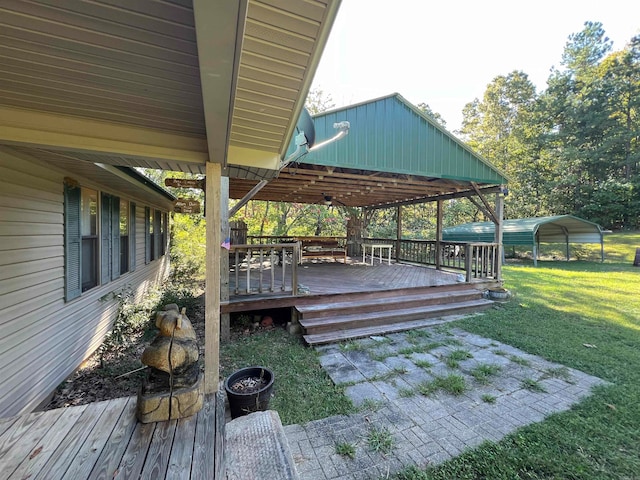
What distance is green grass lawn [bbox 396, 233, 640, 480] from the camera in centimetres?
187

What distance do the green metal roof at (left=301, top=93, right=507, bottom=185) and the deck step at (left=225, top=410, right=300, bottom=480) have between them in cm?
411

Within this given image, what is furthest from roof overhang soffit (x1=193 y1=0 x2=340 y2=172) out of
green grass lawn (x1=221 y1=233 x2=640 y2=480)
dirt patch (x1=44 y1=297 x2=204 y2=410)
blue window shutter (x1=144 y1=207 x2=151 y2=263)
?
blue window shutter (x1=144 y1=207 x2=151 y2=263)

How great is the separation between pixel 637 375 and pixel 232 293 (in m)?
5.38

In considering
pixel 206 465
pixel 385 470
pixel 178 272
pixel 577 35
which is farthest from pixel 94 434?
pixel 577 35

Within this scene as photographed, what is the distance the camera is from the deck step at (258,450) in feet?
4.87

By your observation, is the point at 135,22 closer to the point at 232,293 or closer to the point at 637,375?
the point at 232,293

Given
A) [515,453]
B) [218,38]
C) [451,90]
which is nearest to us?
[218,38]

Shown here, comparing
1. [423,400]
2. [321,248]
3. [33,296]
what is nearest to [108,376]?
[33,296]

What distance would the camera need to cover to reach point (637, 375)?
308cm

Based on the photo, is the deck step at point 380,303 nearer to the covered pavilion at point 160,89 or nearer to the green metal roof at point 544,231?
the covered pavilion at point 160,89

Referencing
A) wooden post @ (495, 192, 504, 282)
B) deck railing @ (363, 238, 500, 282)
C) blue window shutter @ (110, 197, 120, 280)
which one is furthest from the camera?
wooden post @ (495, 192, 504, 282)

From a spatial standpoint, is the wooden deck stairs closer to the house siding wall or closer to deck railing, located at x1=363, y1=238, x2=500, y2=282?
deck railing, located at x1=363, y1=238, x2=500, y2=282

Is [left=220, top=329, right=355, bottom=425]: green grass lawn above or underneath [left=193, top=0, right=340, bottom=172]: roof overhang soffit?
underneath

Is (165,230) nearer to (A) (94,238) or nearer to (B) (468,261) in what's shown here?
(A) (94,238)
